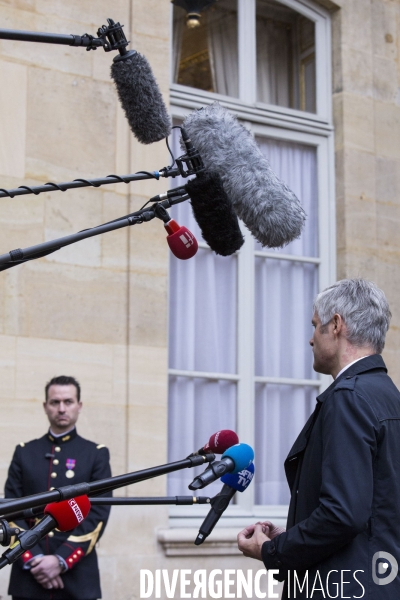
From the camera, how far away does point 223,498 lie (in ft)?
9.30

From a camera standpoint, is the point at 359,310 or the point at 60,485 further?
the point at 60,485

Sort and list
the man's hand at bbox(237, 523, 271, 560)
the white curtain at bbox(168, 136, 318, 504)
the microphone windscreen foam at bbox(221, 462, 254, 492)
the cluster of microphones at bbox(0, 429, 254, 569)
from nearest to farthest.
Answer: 1. the cluster of microphones at bbox(0, 429, 254, 569)
2. the microphone windscreen foam at bbox(221, 462, 254, 492)
3. the man's hand at bbox(237, 523, 271, 560)
4. the white curtain at bbox(168, 136, 318, 504)

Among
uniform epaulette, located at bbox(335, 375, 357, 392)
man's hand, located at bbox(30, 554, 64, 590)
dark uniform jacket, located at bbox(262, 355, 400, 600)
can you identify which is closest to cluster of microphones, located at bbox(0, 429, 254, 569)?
dark uniform jacket, located at bbox(262, 355, 400, 600)

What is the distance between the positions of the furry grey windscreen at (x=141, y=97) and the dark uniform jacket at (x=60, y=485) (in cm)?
262

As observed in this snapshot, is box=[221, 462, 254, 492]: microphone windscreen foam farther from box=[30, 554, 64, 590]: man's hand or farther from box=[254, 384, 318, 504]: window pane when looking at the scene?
box=[254, 384, 318, 504]: window pane

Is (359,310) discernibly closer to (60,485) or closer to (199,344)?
(60,485)

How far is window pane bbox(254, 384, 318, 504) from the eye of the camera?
7230mm

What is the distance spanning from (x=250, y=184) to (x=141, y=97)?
0.48 meters

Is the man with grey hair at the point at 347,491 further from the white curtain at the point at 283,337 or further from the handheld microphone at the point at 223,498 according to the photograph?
the white curtain at the point at 283,337

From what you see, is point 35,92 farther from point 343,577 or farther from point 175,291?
point 343,577

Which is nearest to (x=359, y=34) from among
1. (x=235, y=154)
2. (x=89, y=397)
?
(x=89, y=397)

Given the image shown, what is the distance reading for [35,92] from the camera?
6.41 metres

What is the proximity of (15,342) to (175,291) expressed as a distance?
4.62 feet

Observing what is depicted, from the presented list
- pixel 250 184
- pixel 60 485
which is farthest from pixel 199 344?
pixel 250 184
